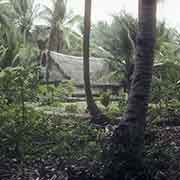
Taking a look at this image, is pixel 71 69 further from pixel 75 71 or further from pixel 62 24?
pixel 62 24

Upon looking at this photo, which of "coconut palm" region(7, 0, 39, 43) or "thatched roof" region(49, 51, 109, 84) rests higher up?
"coconut palm" region(7, 0, 39, 43)

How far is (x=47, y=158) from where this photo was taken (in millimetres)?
6078

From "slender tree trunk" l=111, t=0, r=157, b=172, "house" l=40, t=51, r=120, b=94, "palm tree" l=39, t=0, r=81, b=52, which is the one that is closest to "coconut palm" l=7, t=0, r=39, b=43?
"palm tree" l=39, t=0, r=81, b=52

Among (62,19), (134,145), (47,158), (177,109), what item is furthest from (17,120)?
(62,19)

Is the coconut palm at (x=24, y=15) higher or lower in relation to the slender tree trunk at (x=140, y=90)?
higher

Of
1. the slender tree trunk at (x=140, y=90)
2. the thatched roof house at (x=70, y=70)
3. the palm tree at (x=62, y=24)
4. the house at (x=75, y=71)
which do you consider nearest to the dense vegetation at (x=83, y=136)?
the slender tree trunk at (x=140, y=90)

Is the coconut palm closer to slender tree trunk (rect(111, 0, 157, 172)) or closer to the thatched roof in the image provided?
the thatched roof

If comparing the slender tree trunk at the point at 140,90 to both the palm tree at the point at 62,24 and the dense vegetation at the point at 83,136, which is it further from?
the palm tree at the point at 62,24

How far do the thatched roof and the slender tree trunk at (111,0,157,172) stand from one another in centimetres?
2212

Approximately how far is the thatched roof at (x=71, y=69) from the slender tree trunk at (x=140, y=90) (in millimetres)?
22118

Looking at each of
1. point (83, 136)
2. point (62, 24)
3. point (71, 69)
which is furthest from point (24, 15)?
point (83, 136)

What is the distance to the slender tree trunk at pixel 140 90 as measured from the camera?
17.1ft

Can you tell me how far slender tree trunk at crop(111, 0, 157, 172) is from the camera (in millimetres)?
5199

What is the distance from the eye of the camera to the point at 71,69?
30172mm
